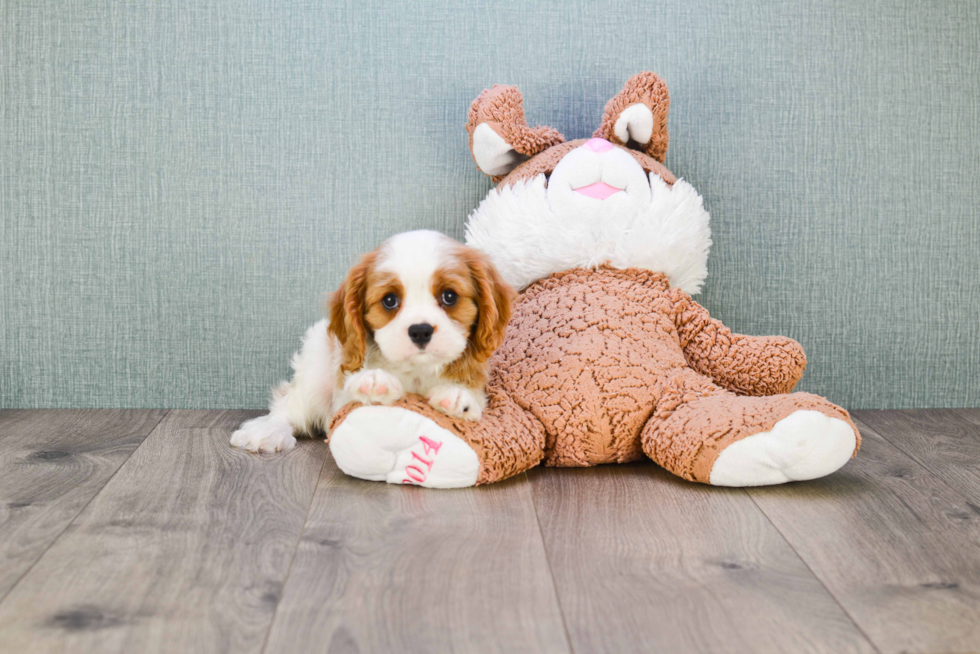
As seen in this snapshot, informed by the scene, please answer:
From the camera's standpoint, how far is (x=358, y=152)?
6.32 ft

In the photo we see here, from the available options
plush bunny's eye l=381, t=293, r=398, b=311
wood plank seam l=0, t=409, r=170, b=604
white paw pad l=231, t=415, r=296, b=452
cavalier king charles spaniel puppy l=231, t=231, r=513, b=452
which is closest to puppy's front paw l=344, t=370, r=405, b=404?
cavalier king charles spaniel puppy l=231, t=231, r=513, b=452

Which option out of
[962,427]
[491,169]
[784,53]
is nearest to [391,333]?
[491,169]

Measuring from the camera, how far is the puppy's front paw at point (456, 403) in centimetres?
140

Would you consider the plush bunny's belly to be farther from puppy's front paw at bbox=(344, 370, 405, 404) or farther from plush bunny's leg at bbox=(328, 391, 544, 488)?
puppy's front paw at bbox=(344, 370, 405, 404)

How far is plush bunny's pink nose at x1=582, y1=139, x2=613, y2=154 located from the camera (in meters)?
1.69

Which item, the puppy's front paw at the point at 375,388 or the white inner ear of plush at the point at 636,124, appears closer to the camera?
the puppy's front paw at the point at 375,388

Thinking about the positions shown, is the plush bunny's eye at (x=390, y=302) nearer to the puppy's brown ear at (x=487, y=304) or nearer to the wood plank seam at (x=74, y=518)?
the puppy's brown ear at (x=487, y=304)

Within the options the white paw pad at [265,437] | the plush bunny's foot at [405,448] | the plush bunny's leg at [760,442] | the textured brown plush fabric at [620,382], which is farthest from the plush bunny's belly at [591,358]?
the white paw pad at [265,437]

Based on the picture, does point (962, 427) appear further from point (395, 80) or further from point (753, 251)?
point (395, 80)

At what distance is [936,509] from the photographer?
1.34 metres

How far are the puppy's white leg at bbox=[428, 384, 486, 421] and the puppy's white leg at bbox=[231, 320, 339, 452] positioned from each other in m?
0.28

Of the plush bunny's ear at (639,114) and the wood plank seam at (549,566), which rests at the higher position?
the plush bunny's ear at (639,114)

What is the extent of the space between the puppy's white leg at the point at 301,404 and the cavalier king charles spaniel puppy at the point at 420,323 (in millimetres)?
156

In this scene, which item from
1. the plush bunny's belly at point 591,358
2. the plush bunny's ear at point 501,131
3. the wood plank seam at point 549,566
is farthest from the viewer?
the plush bunny's ear at point 501,131
